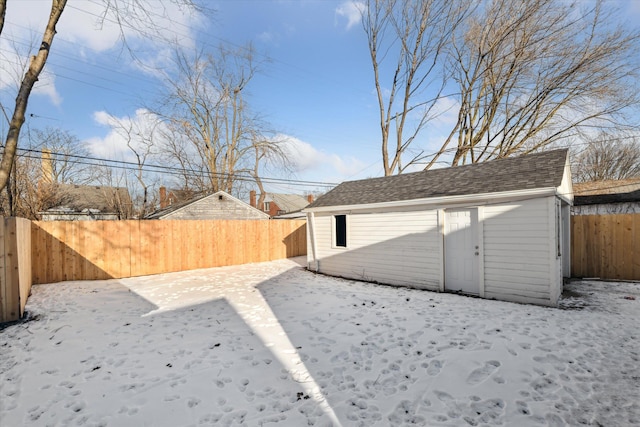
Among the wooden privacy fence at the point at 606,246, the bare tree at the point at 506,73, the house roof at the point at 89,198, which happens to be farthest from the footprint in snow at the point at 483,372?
the house roof at the point at 89,198

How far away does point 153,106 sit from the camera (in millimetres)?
21250

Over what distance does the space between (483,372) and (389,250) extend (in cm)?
502

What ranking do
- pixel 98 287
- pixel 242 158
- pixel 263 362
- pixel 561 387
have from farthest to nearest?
1. pixel 242 158
2. pixel 98 287
3. pixel 263 362
4. pixel 561 387

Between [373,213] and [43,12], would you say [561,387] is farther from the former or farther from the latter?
[43,12]

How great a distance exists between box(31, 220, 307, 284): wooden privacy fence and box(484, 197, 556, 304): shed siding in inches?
357

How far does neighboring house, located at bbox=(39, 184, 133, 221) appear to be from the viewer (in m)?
17.4

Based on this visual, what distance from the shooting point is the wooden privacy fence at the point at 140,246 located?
26.8 ft

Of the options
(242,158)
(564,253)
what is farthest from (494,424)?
(242,158)

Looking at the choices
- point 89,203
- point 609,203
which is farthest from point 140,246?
point 609,203

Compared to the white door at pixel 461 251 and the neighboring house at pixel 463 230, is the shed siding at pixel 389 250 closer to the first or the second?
the neighboring house at pixel 463 230

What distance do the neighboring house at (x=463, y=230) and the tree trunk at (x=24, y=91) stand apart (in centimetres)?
744

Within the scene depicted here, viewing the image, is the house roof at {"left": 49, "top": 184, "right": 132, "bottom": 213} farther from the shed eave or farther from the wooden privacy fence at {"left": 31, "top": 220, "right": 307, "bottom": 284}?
the shed eave

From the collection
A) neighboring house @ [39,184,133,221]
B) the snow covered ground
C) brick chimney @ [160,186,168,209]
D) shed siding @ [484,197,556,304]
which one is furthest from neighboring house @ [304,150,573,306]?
brick chimney @ [160,186,168,209]

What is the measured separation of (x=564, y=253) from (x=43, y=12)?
1527 centimetres
